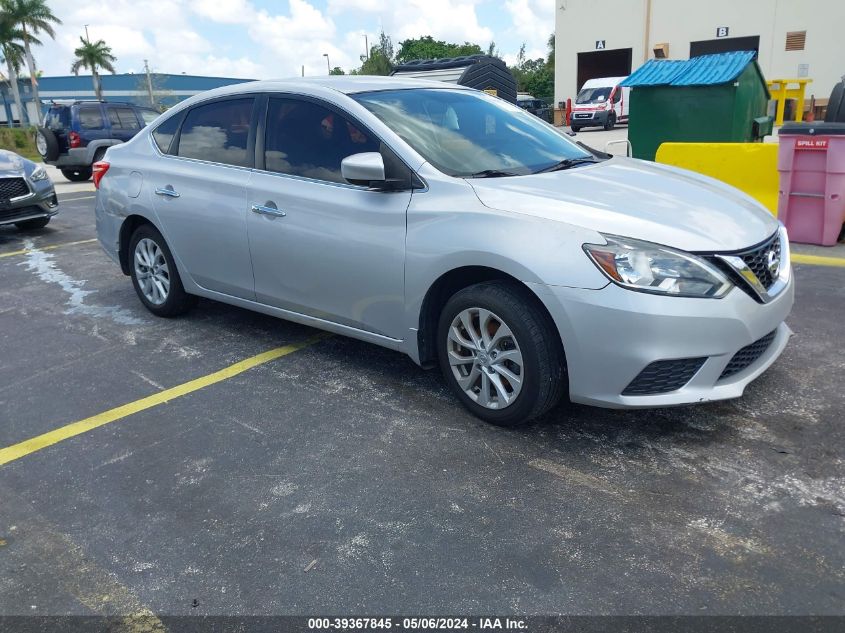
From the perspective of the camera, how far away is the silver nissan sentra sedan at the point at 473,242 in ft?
10.0

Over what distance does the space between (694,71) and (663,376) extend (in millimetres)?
8878

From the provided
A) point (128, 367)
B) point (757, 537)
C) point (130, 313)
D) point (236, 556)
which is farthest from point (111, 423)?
point (757, 537)

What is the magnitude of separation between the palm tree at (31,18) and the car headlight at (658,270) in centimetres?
5577

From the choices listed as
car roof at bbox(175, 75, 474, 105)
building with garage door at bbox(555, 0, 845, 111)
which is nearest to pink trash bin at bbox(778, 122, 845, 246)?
car roof at bbox(175, 75, 474, 105)

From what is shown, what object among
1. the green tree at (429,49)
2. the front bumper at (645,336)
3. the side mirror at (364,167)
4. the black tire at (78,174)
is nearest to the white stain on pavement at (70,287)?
Result: the side mirror at (364,167)

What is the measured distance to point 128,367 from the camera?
4.58m

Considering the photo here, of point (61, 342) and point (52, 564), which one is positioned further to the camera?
point (61, 342)

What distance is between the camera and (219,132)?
475cm

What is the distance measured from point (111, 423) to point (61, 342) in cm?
165

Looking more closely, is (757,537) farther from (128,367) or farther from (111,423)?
(128,367)

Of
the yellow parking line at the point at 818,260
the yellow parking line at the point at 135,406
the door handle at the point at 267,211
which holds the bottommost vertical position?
the yellow parking line at the point at 818,260

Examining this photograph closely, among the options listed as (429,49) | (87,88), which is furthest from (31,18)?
(429,49)

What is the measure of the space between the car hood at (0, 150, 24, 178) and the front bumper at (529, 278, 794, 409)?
8.04 m

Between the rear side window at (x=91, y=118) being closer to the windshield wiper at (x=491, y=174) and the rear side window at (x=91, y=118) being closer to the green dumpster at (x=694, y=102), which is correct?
the green dumpster at (x=694, y=102)
